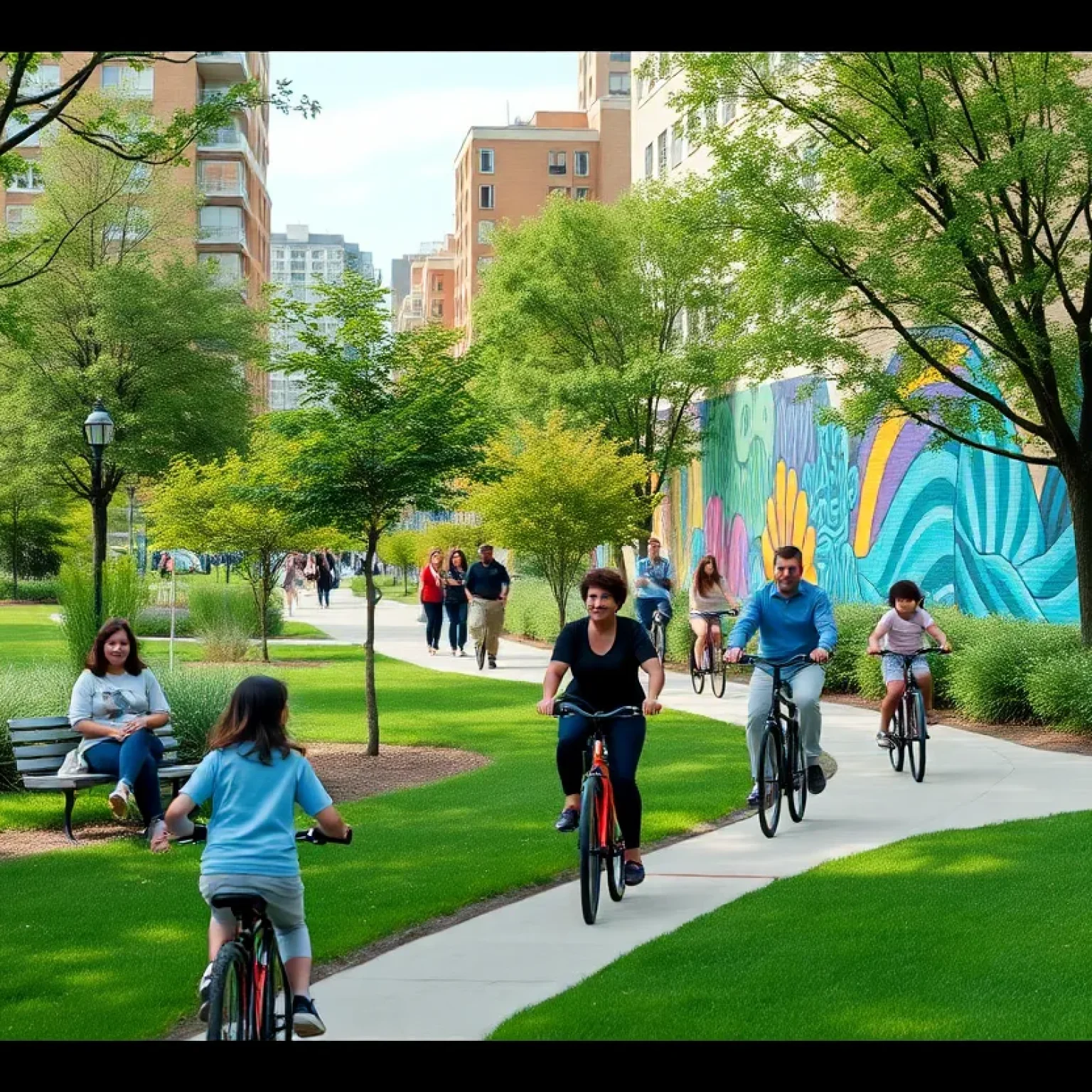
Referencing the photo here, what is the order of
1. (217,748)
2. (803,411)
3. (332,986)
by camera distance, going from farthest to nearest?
(803,411)
(332,986)
(217,748)

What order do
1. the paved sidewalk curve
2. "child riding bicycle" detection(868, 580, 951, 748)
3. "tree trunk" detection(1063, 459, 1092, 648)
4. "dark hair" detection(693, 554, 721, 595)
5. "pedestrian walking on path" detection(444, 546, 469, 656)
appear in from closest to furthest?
the paved sidewalk curve → "child riding bicycle" detection(868, 580, 951, 748) → "tree trunk" detection(1063, 459, 1092, 648) → "dark hair" detection(693, 554, 721, 595) → "pedestrian walking on path" detection(444, 546, 469, 656)

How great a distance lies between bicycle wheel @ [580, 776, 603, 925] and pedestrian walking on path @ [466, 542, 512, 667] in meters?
18.8

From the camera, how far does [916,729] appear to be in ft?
44.8

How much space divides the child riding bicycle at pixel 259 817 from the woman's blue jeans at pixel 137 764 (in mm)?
5544

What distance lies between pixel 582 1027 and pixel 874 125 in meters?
13.5

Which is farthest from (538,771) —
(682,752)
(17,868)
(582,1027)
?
(582,1027)

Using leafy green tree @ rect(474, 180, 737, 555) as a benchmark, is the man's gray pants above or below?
below

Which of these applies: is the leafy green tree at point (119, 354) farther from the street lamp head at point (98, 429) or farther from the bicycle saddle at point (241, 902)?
the bicycle saddle at point (241, 902)

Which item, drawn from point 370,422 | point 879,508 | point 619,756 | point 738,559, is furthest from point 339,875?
point 738,559

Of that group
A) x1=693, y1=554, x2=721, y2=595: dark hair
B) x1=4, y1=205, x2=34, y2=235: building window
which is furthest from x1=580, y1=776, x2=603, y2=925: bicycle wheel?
x1=4, y1=205, x2=34, y2=235: building window

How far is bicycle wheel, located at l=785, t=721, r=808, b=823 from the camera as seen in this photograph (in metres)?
11.4

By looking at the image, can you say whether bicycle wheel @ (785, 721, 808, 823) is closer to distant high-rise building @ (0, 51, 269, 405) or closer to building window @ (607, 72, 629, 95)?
distant high-rise building @ (0, 51, 269, 405)

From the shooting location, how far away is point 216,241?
275 feet
